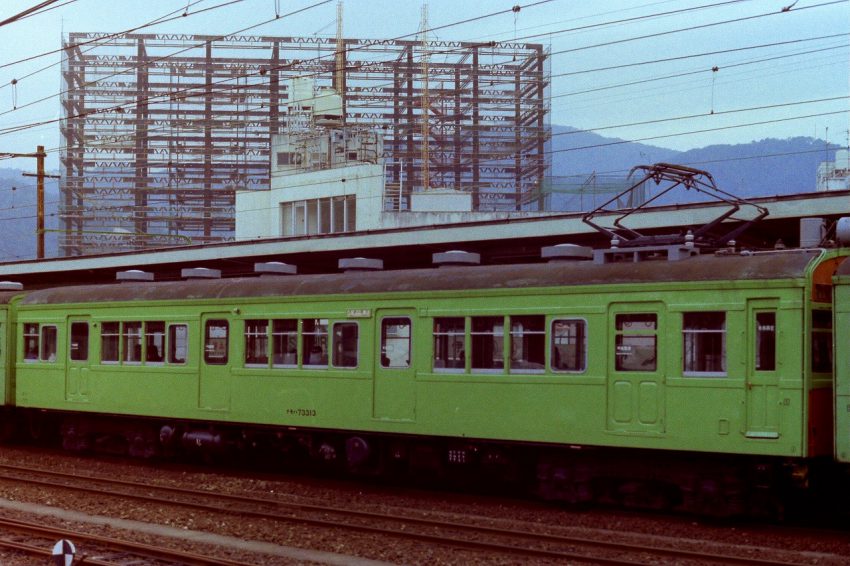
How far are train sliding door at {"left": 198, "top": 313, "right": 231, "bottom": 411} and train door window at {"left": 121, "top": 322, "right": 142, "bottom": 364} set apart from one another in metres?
1.80

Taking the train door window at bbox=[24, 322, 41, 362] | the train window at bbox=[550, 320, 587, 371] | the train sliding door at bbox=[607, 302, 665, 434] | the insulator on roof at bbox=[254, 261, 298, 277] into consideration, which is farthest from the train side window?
the train sliding door at bbox=[607, 302, 665, 434]

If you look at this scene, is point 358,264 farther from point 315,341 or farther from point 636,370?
point 636,370

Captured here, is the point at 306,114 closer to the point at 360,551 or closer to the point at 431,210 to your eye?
the point at 431,210

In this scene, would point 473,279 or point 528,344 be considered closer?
point 528,344

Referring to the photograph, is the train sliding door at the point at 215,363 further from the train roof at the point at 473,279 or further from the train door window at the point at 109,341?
the train door window at the point at 109,341

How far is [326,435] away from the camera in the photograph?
18.0m

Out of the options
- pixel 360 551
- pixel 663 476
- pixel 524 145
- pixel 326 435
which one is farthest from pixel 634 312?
pixel 524 145

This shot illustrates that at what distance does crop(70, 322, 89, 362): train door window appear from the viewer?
70.8 ft

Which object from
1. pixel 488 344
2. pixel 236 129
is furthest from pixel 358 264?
pixel 236 129

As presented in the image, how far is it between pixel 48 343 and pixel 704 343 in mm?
14242

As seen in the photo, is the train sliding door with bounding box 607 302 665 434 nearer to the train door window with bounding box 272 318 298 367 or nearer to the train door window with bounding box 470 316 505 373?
the train door window with bounding box 470 316 505 373

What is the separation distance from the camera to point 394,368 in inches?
652

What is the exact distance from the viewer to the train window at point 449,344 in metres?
15.8

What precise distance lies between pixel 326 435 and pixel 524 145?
6698 centimetres
